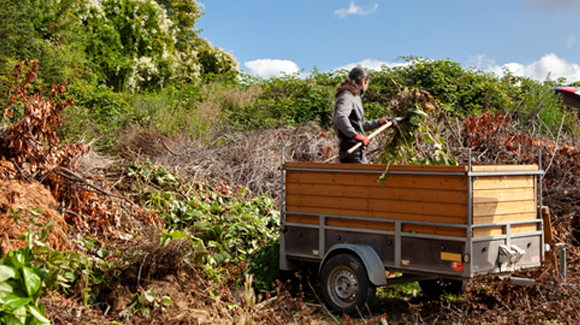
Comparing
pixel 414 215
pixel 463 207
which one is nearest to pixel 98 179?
pixel 414 215

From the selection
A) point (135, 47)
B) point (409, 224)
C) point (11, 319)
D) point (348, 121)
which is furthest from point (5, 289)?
point (135, 47)

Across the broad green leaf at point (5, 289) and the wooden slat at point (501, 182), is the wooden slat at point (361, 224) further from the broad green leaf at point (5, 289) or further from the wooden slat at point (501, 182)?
the broad green leaf at point (5, 289)

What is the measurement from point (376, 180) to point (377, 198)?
19 cm

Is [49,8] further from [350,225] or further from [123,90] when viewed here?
[350,225]

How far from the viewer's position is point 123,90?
704 inches

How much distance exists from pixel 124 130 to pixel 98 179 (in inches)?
210

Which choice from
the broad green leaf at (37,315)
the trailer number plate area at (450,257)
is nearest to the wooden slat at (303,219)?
the trailer number plate area at (450,257)

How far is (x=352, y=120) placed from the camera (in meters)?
6.55

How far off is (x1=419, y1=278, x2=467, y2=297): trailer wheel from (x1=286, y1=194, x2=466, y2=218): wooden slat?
1518mm

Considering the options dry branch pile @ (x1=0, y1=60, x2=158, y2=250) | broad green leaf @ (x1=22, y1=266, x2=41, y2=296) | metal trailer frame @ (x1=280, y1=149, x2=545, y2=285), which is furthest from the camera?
dry branch pile @ (x1=0, y1=60, x2=158, y2=250)

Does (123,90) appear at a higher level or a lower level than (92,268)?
higher

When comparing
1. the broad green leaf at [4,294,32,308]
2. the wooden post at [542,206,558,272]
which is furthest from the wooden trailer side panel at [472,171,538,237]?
the broad green leaf at [4,294,32,308]

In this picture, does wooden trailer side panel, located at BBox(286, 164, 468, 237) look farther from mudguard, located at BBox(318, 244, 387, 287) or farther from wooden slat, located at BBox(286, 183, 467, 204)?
mudguard, located at BBox(318, 244, 387, 287)

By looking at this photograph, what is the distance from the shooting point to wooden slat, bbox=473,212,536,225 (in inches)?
194
